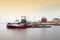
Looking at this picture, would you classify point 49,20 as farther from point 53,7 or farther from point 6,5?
point 6,5

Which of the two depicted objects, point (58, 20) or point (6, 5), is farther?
point (6, 5)

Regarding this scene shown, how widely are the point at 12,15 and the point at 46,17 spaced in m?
0.87

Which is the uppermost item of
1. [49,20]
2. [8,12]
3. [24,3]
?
[24,3]

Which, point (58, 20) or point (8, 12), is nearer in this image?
point (58, 20)

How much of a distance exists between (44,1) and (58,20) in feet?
2.08

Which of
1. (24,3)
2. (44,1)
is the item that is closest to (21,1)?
(24,3)

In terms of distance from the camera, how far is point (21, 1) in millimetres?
3330

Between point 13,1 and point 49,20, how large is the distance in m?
1.05

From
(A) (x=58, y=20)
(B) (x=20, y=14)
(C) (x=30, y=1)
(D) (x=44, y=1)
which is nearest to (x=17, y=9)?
(B) (x=20, y=14)

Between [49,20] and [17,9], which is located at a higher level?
[17,9]

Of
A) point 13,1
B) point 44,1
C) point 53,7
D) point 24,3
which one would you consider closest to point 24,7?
point 24,3

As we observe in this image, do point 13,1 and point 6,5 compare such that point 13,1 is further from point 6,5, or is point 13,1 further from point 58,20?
point 58,20

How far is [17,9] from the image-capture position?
331 cm

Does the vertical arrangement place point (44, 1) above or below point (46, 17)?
above
